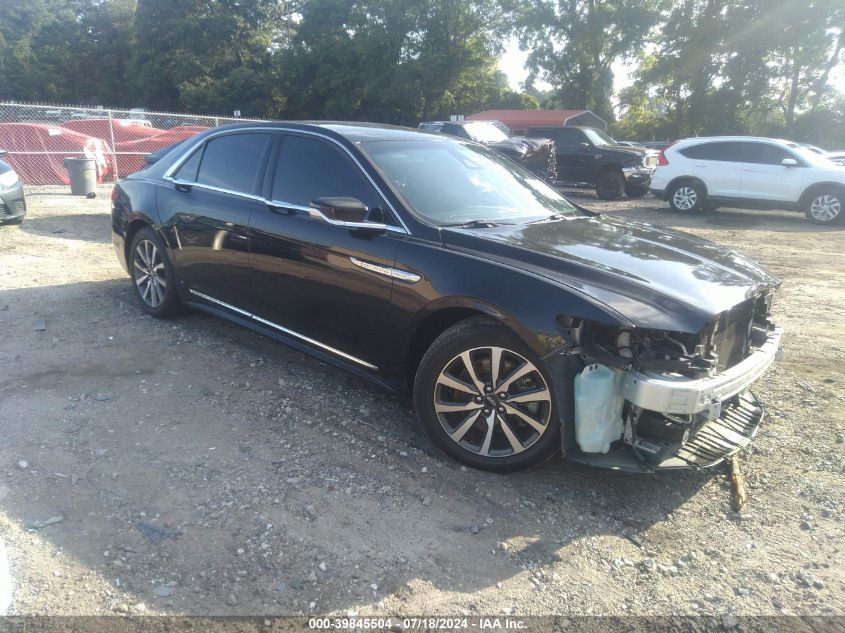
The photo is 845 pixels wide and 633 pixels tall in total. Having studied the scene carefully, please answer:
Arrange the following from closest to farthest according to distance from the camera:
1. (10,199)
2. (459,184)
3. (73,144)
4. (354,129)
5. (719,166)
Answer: (459,184)
(354,129)
(10,199)
(719,166)
(73,144)

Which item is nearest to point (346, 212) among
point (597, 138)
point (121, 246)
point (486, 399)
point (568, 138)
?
point (486, 399)

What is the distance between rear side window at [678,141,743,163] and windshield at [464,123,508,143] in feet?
16.7

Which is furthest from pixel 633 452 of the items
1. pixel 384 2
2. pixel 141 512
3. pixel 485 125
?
pixel 384 2

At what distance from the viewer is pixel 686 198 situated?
1426cm

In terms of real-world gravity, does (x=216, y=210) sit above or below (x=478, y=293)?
above

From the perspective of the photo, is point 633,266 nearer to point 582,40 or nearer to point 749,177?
point 749,177

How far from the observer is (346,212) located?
11.5ft

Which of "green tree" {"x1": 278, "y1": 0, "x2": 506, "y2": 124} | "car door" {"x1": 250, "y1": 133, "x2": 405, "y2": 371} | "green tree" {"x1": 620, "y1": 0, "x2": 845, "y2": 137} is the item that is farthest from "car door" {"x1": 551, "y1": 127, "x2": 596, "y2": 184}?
"green tree" {"x1": 278, "y1": 0, "x2": 506, "y2": 124}

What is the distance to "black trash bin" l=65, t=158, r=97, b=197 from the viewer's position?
1255 cm

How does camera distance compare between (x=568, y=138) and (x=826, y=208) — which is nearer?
(x=826, y=208)

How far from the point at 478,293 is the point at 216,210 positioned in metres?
2.40

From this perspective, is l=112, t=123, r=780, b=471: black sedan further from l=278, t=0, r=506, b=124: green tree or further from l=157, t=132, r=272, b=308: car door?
l=278, t=0, r=506, b=124: green tree

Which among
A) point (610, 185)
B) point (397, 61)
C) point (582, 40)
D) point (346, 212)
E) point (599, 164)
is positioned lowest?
point (346, 212)

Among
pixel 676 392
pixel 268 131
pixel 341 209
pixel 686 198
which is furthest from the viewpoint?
pixel 686 198
